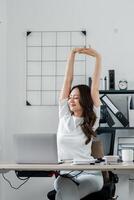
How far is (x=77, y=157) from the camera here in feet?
9.36

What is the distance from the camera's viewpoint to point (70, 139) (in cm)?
293

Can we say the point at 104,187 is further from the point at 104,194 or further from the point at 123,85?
the point at 123,85

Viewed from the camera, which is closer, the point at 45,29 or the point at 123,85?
the point at 123,85

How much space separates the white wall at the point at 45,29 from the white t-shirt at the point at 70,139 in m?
1.11

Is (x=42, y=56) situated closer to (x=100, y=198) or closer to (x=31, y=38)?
(x=31, y=38)

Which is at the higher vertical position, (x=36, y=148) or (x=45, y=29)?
(x=45, y=29)

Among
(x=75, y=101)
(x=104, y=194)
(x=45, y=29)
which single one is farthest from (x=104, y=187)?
(x=45, y=29)

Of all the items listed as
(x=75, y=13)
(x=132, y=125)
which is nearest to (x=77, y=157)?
(x=132, y=125)

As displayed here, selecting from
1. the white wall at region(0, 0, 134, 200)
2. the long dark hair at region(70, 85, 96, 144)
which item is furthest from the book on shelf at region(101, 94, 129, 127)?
the long dark hair at region(70, 85, 96, 144)

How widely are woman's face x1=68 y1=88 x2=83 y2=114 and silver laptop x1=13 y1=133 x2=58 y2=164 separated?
531mm

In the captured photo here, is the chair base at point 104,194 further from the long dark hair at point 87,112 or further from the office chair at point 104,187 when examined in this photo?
the long dark hair at point 87,112

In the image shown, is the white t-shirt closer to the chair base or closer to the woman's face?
the woman's face

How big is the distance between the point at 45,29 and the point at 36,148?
6.41 feet

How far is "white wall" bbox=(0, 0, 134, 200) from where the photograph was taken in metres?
4.11
